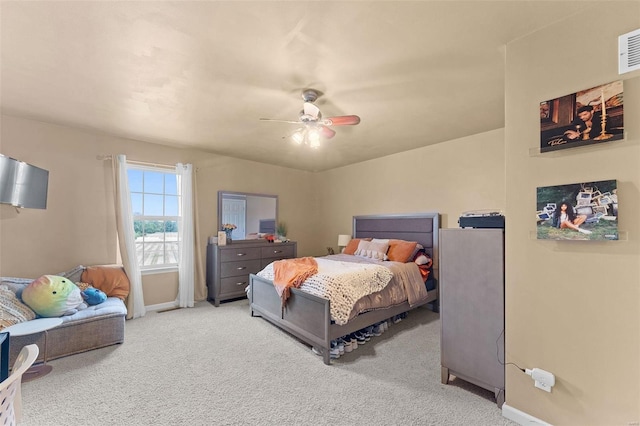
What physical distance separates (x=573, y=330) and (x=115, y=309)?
13.2ft

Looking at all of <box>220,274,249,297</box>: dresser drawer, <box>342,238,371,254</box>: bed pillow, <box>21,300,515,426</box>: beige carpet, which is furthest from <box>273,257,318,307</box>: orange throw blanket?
<box>342,238,371,254</box>: bed pillow

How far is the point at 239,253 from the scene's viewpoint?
4.67 metres

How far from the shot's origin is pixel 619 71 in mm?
1500

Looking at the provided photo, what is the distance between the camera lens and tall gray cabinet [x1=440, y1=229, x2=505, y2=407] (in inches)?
78.0

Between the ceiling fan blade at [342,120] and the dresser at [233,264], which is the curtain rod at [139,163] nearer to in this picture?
the dresser at [233,264]

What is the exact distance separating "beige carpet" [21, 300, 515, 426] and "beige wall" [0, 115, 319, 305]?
4.56 feet

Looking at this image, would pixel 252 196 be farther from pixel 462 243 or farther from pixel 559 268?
pixel 559 268

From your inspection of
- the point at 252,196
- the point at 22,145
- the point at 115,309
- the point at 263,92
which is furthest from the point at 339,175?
the point at 22,145

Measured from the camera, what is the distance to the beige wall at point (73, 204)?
3.25 meters

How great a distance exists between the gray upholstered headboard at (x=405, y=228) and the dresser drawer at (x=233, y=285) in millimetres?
2240

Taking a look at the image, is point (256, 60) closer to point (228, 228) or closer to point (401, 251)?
point (401, 251)

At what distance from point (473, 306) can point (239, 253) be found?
11.8ft

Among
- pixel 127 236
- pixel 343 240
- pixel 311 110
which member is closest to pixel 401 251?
pixel 343 240

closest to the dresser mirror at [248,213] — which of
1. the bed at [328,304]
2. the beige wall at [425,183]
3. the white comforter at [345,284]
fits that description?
the beige wall at [425,183]
